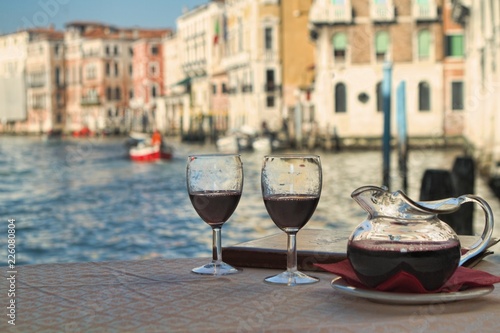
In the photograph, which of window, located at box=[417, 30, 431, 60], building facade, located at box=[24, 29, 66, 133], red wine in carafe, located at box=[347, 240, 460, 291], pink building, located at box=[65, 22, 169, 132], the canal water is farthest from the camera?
building facade, located at box=[24, 29, 66, 133]

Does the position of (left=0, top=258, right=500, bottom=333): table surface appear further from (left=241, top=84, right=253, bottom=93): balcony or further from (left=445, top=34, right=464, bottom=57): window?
(left=241, top=84, right=253, bottom=93): balcony

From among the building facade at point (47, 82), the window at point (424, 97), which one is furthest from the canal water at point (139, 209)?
the building facade at point (47, 82)

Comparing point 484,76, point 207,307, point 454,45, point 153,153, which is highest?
point 454,45

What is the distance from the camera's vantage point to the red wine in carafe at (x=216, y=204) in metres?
1.88

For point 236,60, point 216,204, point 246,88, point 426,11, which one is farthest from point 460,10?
point 236,60

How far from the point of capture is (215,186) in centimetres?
190

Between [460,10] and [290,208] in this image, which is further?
[460,10]

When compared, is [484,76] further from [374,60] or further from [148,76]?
[148,76]

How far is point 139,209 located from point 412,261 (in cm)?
1558

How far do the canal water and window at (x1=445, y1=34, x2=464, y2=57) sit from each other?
435 cm

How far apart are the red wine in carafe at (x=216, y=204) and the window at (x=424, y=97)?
31726 mm

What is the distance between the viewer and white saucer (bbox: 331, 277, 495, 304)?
1.55 meters

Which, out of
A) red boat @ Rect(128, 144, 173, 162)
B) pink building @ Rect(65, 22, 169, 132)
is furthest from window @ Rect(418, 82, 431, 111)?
pink building @ Rect(65, 22, 169, 132)

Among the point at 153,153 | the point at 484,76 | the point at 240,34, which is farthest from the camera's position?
the point at 240,34
